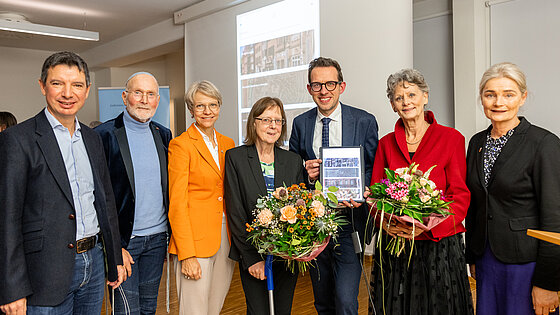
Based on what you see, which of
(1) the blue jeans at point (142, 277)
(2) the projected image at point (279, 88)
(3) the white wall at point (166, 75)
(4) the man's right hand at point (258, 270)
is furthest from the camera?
(3) the white wall at point (166, 75)

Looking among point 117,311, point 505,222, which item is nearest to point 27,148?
point 117,311

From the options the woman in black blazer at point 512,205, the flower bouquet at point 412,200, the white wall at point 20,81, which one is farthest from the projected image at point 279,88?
the white wall at point 20,81

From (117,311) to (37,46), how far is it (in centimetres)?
1048

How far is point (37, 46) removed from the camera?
10.7 m

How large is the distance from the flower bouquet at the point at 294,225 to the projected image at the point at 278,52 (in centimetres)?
405

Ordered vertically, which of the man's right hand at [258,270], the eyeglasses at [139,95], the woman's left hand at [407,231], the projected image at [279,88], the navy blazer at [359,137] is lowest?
the man's right hand at [258,270]

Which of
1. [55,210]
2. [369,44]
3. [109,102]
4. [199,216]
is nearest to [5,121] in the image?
[199,216]

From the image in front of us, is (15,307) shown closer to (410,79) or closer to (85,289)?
(85,289)

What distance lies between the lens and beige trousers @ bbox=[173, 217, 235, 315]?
242 centimetres

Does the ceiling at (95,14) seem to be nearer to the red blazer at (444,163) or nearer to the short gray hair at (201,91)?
the short gray hair at (201,91)

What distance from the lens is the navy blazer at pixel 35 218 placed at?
5.48 feet

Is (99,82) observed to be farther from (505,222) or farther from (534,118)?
(505,222)

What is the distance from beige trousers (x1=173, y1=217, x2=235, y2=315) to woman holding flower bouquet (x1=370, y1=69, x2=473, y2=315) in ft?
2.90

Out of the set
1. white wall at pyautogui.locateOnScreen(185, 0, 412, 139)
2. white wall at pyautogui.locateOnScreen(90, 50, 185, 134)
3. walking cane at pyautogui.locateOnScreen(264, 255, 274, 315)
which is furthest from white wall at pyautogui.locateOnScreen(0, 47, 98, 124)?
walking cane at pyautogui.locateOnScreen(264, 255, 274, 315)
